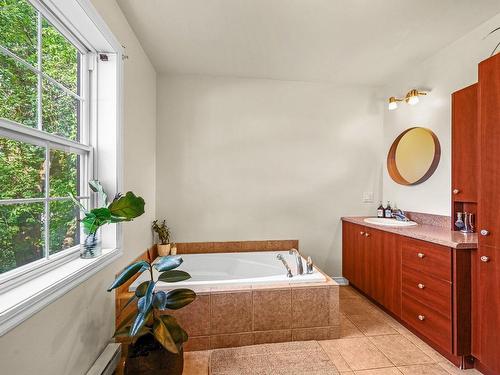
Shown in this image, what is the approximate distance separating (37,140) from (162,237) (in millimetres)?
1769

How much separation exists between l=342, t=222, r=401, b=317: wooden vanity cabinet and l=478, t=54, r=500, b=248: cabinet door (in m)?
0.73

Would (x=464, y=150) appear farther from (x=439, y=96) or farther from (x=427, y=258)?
(x=427, y=258)

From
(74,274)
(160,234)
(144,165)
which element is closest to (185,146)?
(144,165)

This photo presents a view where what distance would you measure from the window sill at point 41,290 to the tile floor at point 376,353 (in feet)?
3.17

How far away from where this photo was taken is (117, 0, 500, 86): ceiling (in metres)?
1.88

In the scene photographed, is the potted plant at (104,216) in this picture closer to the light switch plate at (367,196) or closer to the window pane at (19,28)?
the window pane at (19,28)

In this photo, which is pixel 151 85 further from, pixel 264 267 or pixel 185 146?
pixel 264 267

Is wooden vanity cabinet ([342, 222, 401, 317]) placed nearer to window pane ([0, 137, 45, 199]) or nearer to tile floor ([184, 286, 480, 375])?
tile floor ([184, 286, 480, 375])

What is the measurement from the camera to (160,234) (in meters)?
2.84

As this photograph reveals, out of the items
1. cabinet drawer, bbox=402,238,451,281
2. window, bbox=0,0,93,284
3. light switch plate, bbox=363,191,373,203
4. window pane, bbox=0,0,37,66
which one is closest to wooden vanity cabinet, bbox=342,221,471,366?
cabinet drawer, bbox=402,238,451,281

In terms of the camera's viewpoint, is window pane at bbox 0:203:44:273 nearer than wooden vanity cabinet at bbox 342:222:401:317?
Yes

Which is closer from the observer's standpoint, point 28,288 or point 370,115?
point 28,288

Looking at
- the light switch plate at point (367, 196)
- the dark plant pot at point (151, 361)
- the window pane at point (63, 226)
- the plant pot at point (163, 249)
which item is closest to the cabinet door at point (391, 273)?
the light switch plate at point (367, 196)

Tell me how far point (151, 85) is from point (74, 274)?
6.99 feet
